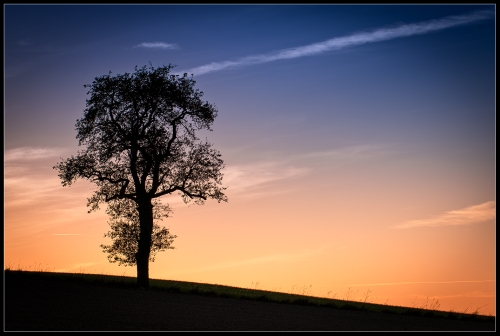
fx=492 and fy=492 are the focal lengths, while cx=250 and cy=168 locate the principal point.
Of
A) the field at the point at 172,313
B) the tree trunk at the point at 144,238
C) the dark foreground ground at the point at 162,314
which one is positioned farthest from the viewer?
the tree trunk at the point at 144,238

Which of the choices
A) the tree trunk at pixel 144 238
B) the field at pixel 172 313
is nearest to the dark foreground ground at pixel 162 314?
the field at pixel 172 313

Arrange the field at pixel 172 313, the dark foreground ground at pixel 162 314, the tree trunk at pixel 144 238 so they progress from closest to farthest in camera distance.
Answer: the dark foreground ground at pixel 162 314
the field at pixel 172 313
the tree trunk at pixel 144 238

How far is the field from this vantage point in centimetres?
1711

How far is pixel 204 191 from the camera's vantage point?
3039 cm

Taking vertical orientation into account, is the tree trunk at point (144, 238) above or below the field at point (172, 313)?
above

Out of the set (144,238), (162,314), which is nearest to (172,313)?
(162,314)

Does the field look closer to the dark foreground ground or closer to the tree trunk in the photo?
the dark foreground ground

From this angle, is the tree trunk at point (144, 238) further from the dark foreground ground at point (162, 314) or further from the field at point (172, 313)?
the dark foreground ground at point (162, 314)

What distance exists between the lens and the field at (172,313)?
17.1 meters

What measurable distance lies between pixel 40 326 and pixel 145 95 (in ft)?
57.3

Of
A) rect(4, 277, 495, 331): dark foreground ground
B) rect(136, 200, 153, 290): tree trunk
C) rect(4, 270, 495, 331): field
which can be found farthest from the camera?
rect(136, 200, 153, 290): tree trunk

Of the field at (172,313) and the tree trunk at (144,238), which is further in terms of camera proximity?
the tree trunk at (144,238)

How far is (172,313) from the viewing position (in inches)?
779

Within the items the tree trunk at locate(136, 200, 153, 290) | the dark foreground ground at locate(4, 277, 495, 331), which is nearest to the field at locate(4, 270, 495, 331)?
the dark foreground ground at locate(4, 277, 495, 331)
